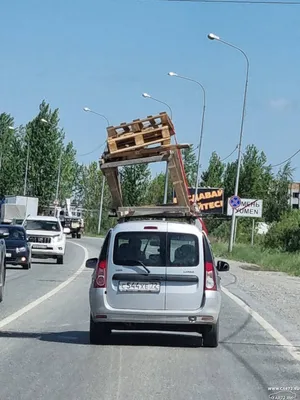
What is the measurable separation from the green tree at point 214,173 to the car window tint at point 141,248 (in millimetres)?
81103

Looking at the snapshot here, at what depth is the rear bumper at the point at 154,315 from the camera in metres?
11.5

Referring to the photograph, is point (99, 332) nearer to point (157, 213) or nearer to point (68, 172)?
point (157, 213)

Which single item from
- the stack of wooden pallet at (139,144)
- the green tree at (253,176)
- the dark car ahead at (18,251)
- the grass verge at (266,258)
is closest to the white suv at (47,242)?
the dark car ahead at (18,251)

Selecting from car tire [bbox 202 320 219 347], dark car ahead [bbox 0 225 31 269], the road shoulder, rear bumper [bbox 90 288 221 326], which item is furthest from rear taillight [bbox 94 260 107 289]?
dark car ahead [bbox 0 225 31 269]

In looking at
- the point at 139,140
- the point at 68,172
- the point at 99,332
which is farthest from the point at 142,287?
the point at 68,172

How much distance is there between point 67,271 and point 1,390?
21.3 metres

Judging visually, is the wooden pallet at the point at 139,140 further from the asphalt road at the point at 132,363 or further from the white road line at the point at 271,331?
the white road line at the point at 271,331

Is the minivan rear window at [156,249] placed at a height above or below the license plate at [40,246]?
above

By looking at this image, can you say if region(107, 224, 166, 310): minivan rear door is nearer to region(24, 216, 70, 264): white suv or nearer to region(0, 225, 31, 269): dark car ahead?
region(0, 225, 31, 269): dark car ahead

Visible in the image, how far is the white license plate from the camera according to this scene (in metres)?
11.6

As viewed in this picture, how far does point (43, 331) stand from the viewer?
43.8 feet

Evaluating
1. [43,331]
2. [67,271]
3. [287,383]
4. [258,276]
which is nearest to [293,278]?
[258,276]

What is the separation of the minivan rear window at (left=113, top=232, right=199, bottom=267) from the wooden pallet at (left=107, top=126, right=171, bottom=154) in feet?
18.3

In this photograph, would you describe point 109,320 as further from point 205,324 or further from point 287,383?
point 287,383
